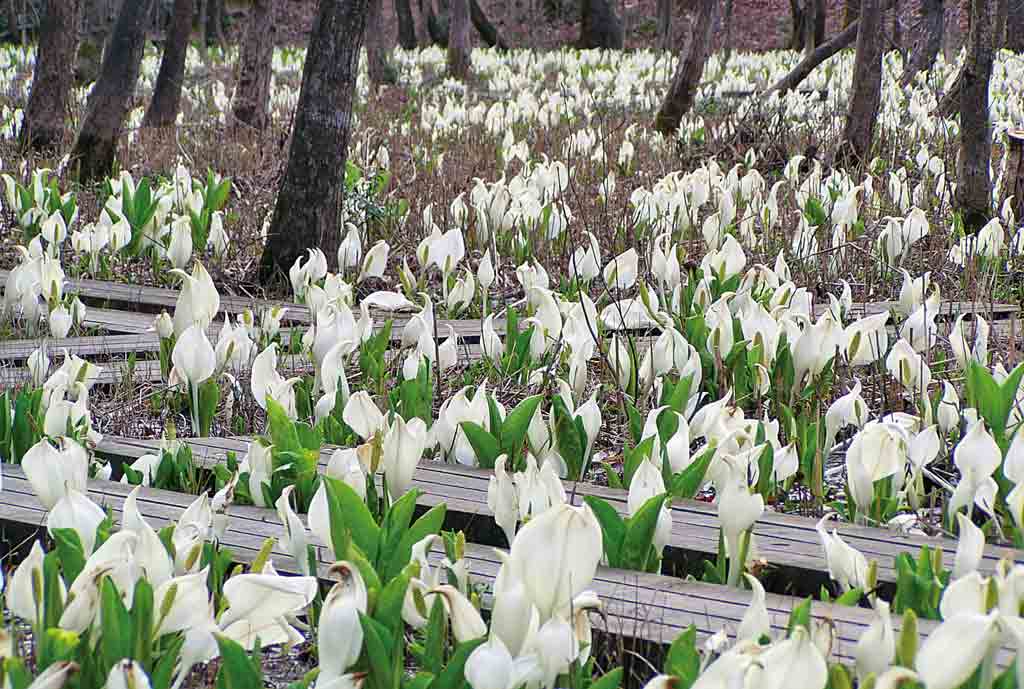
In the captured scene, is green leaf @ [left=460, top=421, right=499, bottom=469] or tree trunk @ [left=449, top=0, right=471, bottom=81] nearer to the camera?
green leaf @ [left=460, top=421, right=499, bottom=469]

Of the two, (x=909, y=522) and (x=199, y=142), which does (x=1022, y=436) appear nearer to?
(x=909, y=522)

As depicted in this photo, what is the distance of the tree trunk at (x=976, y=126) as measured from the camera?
19.0 ft

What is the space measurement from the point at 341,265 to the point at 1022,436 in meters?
3.05

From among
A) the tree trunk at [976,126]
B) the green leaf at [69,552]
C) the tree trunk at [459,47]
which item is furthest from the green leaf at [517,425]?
the tree trunk at [459,47]

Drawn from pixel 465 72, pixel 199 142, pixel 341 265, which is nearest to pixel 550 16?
pixel 465 72

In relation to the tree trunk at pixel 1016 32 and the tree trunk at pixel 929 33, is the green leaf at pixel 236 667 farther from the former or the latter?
the tree trunk at pixel 1016 32

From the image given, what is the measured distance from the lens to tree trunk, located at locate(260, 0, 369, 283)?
5.23 m

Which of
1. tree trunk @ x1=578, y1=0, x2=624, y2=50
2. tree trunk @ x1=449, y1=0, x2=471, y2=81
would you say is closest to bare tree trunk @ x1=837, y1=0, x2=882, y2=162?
tree trunk @ x1=449, y1=0, x2=471, y2=81

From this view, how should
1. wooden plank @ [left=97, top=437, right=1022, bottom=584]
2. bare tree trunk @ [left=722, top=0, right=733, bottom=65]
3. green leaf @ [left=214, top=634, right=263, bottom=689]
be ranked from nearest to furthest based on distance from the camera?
green leaf @ [left=214, top=634, right=263, bottom=689] < wooden plank @ [left=97, top=437, right=1022, bottom=584] < bare tree trunk @ [left=722, top=0, right=733, bottom=65]

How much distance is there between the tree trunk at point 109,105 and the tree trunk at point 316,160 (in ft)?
8.84

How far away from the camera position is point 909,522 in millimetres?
2650

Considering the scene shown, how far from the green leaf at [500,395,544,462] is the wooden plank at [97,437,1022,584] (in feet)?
0.27

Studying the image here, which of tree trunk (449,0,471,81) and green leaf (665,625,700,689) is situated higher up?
tree trunk (449,0,471,81)

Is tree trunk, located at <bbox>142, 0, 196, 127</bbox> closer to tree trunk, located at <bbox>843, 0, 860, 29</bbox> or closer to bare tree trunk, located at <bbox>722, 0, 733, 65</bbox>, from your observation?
tree trunk, located at <bbox>843, 0, 860, 29</bbox>
